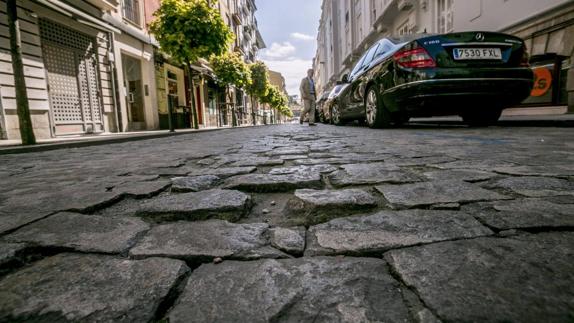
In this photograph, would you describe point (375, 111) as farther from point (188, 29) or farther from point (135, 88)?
point (135, 88)

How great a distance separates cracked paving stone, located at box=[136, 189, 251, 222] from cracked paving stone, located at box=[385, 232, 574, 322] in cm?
69

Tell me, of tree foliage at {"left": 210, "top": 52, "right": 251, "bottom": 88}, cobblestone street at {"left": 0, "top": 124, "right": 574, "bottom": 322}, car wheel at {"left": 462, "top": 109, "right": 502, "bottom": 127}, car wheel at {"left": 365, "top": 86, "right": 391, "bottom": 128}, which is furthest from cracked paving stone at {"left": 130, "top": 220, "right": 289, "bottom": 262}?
tree foliage at {"left": 210, "top": 52, "right": 251, "bottom": 88}

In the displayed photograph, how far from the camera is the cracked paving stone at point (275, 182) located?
5.59 ft

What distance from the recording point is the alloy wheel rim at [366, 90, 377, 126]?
232 inches

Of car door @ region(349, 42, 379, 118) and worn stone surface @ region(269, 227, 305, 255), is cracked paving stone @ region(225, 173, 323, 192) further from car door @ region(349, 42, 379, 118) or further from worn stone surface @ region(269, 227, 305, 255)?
car door @ region(349, 42, 379, 118)

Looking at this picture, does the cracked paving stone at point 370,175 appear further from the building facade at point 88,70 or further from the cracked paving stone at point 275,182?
the building facade at point 88,70

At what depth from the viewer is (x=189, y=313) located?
0.64 m

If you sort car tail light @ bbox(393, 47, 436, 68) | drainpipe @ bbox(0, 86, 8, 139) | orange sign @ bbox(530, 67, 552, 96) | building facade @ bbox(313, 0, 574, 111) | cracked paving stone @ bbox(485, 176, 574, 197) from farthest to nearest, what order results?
orange sign @ bbox(530, 67, 552, 96)
building facade @ bbox(313, 0, 574, 111)
drainpipe @ bbox(0, 86, 8, 139)
car tail light @ bbox(393, 47, 436, 68)
cracked paving stone @ bbox(485, 176, 574, 197)

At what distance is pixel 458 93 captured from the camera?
444 cm

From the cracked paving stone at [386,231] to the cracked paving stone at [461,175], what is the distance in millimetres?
639

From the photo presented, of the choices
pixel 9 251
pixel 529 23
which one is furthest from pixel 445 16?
pixel 9 251

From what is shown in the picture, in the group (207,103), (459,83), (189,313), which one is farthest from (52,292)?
(207,103)

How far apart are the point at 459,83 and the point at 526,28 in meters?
6.00

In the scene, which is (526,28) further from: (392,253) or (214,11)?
(392,253)
